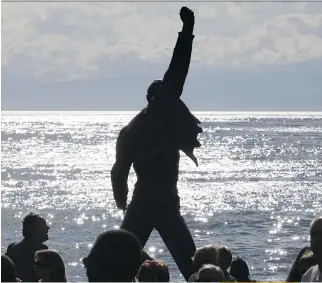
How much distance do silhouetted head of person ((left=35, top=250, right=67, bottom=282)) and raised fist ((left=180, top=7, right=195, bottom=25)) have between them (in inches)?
111

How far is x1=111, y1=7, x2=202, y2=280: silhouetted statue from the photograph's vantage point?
770 cm

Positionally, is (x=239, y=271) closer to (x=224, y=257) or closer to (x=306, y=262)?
(x=224, y=257)

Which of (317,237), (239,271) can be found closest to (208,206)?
(239,271)

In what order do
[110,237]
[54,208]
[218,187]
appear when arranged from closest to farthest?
[110,237], [54,208], [218,187]

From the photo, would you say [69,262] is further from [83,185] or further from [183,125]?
[83,185]

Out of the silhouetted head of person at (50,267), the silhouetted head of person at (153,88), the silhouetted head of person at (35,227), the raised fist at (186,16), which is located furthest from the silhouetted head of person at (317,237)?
the silhouetted head of person at (35,227)

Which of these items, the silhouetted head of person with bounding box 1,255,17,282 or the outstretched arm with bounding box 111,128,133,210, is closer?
the silhouetted head of person with bounding box 1,255,17,282

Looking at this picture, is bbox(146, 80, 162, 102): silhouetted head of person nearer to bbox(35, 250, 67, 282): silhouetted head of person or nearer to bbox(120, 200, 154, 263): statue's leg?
bbox(120, 200, 154, 263): statue's leg

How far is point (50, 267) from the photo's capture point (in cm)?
580

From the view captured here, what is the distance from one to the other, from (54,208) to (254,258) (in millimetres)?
20331

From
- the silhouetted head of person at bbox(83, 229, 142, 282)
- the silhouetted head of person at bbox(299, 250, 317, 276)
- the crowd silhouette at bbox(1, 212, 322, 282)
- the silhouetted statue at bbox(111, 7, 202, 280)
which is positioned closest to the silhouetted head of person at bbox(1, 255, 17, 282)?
the crowd silhouette at bbox(1, 212, 322, 282)

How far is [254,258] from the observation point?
32438mm

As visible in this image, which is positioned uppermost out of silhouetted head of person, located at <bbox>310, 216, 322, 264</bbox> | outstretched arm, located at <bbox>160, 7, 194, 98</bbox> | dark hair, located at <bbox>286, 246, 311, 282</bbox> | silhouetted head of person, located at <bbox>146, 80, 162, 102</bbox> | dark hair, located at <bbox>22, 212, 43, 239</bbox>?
outstretched arm, located at <bbox>160, 7, 194, 98</bbox>

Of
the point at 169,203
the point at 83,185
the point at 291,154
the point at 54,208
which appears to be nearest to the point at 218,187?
the point at 83,185
